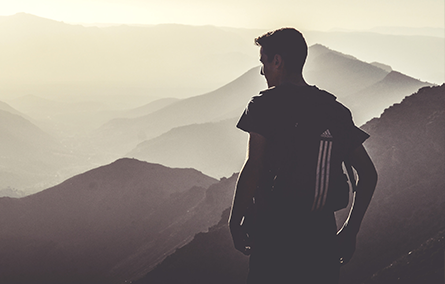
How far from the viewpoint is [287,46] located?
2.88 meters

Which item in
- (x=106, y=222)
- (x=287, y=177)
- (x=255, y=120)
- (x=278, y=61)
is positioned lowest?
(x=106, y=222)

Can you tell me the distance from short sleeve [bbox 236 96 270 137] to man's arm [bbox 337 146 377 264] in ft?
2.28

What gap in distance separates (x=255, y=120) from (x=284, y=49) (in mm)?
546

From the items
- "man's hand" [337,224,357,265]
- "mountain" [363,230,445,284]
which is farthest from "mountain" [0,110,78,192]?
"man's hand" [337,224,357,265]

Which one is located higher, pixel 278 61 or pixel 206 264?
pixel 278 61

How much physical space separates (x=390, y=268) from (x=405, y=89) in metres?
90.3

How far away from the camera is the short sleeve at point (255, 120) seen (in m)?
2.71

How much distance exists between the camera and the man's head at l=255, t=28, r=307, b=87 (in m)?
2.86

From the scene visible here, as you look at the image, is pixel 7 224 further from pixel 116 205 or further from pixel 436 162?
pixel 436 162

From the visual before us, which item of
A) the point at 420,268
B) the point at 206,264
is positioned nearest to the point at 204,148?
the point at 206,264

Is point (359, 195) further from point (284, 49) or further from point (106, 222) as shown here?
point (106, 222)

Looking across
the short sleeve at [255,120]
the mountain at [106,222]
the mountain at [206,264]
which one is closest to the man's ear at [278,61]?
the short sleeve at [255,120]

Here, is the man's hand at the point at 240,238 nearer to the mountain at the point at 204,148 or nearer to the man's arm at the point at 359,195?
the man's arm at the point at 359,195

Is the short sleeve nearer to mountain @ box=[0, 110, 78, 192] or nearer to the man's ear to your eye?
the man's ear
